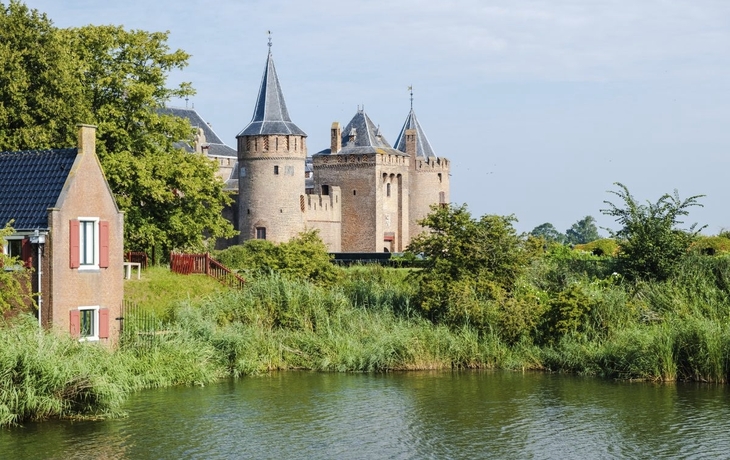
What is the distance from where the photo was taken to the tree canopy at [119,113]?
2711 centimetres

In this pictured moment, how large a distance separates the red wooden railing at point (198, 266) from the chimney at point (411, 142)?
1400 inches

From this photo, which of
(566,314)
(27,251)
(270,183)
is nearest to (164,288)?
(27,251)

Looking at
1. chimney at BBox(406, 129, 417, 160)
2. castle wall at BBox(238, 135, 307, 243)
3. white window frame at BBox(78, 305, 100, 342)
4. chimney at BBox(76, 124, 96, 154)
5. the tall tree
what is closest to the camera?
white window frame at BBox(78, 305, 100, 342)

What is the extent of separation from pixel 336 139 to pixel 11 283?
43.9 m

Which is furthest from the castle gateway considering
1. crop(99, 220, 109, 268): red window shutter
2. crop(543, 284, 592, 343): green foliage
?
crop(99, 220, 109, 268): red window shutter

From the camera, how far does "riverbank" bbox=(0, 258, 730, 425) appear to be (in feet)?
68.6

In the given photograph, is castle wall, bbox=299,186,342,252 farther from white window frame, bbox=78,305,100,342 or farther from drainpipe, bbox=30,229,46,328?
drainpipe, bbox=30,229,46,328

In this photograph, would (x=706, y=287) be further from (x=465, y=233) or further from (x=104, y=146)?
(x=104, y=146)

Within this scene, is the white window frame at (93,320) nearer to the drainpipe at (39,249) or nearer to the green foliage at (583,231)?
the drainpipe at (39,249)

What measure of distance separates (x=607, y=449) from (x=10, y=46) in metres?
18.7

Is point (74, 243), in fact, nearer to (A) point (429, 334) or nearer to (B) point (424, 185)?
(A) point (429, 334)

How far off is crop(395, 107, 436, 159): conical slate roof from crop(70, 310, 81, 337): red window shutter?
45.2 m

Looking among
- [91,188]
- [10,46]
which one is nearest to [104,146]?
[10,46]

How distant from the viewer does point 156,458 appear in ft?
48.0
